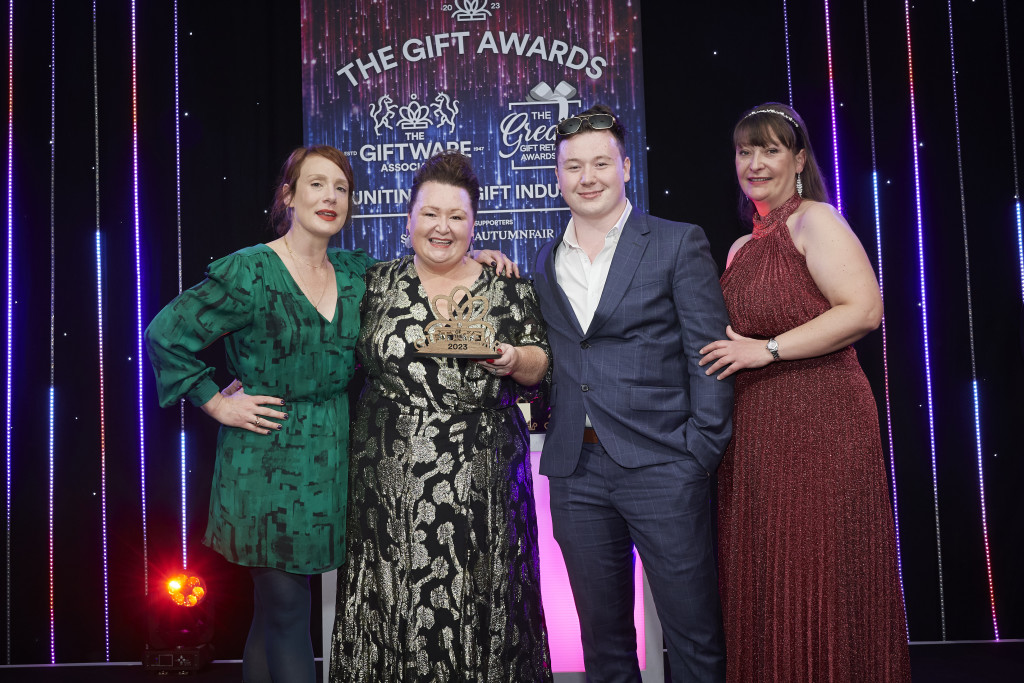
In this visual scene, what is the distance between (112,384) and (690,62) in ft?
9.68

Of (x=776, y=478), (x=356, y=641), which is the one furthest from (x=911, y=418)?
(x=356, y=641)

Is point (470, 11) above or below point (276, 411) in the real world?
above

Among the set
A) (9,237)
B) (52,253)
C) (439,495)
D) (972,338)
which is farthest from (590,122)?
(9,237)

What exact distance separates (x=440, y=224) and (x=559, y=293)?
0.37 metres

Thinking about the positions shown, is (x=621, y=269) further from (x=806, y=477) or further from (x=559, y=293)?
(x=806, y=477)

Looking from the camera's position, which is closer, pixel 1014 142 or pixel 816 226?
pixel 816 226

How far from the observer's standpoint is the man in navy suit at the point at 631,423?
1957mm

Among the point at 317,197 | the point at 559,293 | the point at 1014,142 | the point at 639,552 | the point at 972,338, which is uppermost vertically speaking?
the point at 1014,142

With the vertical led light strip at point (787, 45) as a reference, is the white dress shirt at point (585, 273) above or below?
below

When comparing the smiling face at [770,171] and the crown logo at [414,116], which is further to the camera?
the crown logo at [414,116]

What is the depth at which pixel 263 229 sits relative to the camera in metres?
3.48

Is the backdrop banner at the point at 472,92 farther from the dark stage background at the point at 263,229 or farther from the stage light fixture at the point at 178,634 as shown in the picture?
the stage light fixture at the point at 178,634

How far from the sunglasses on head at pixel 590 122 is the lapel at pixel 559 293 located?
0.31m

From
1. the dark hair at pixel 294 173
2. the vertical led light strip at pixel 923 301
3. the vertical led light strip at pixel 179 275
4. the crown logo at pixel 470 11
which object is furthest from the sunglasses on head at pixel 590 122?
the vertical led light strip at pixel 179 275
